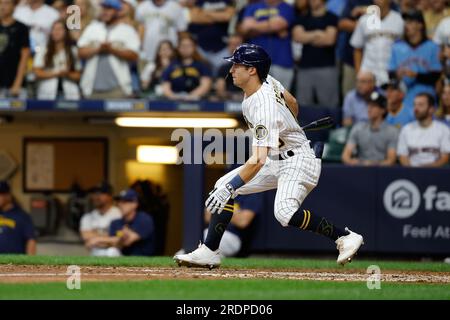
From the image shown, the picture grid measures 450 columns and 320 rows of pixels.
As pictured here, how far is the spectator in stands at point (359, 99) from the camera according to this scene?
12633 mm

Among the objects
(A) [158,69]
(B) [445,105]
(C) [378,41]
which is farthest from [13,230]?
(B) [445,105]

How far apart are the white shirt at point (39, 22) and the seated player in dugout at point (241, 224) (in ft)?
12.1

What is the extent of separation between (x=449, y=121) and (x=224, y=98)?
257 centimetres

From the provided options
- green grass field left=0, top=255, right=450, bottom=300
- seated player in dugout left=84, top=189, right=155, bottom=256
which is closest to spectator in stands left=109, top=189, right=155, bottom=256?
seated player in dugout left=84, top=189, right=155, bottom=256

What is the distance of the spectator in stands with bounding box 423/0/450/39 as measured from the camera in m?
13.2

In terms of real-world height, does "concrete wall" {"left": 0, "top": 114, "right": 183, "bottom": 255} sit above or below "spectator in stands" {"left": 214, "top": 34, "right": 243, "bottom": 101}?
below

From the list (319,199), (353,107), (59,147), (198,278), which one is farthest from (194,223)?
(198,278)

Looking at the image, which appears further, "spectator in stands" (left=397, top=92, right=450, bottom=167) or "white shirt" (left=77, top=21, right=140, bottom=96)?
"white shirt" (left=77, top=21, right=140, bottom=96)

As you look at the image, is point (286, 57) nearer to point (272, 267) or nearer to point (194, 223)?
point (194, 223)

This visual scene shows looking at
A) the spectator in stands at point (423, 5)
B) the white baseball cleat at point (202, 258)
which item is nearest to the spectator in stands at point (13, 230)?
the white baseball cleat at point (202, 258)

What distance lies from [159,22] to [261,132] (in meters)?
6.29

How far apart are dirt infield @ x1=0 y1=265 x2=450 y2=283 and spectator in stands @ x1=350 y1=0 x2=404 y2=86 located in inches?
181

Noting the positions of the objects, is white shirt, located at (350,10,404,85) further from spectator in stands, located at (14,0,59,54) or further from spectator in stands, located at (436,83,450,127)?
spectator in stands, located at (14,0,59,54)

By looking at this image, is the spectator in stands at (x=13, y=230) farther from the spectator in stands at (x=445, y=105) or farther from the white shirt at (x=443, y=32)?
the white shirt at (x=443, y=32)
